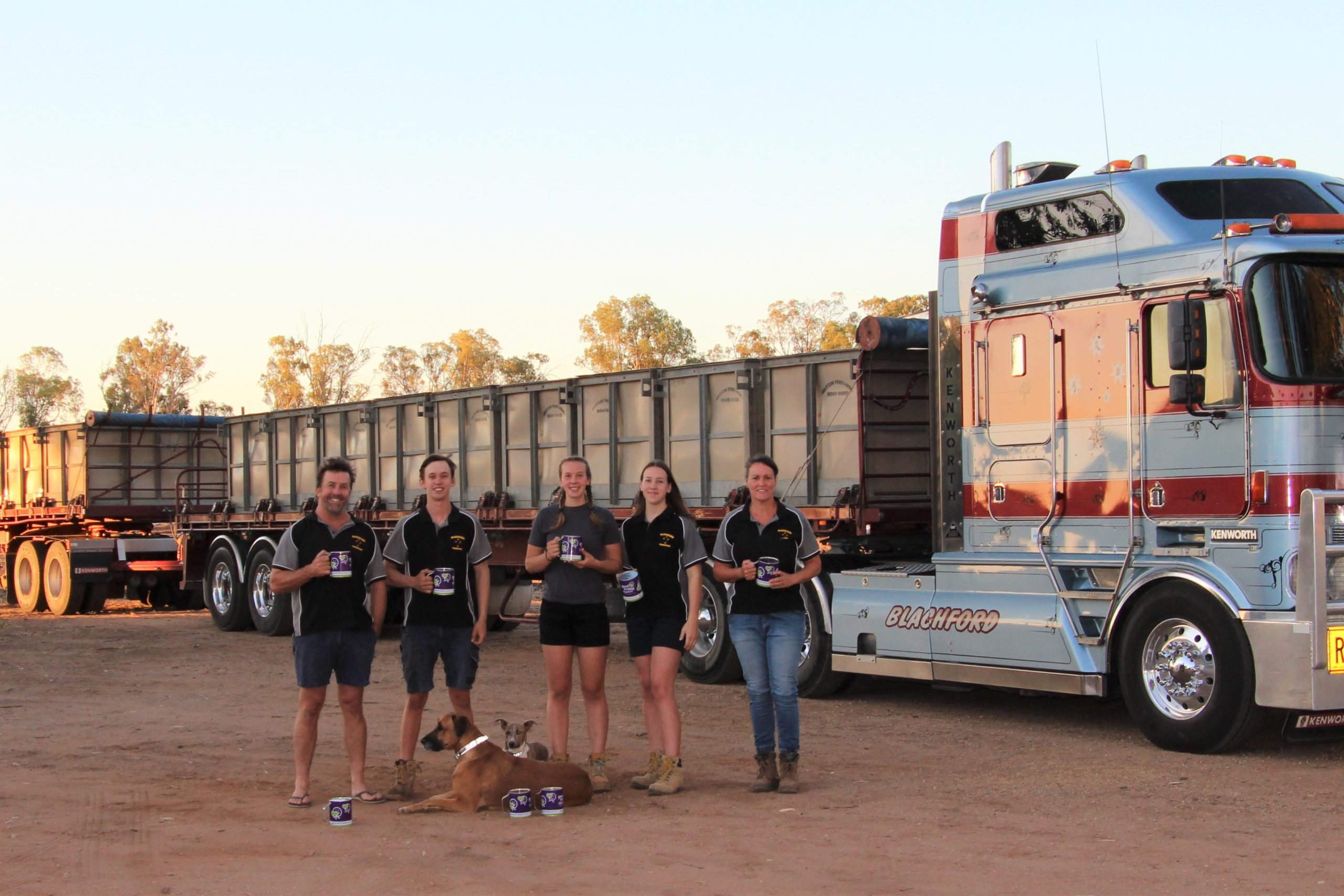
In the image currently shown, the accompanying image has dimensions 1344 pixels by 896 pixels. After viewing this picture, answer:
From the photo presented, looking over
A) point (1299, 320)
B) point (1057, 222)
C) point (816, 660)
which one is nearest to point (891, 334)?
point (1057, 222)

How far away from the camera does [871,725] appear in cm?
1057

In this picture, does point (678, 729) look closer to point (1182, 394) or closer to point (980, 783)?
point (980, 783)

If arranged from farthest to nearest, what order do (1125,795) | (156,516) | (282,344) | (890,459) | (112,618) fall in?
(282,344), (156,516), (112,618), (890,459), (1125,795)

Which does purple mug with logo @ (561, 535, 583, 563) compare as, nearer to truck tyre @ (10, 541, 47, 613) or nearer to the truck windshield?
the truck windshield

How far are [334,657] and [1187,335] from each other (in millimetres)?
5168

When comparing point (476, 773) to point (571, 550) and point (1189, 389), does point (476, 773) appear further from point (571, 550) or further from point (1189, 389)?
point (1189, 389)

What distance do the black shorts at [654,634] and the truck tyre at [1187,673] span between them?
3070mm

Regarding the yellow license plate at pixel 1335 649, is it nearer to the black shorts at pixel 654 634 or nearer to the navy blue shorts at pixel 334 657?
the black shorts at pixel 654 634

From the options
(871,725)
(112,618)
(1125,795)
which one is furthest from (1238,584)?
(112,618)

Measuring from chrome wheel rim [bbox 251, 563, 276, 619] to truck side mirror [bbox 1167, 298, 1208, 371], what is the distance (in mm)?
13113

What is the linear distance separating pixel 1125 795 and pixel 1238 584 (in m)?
1.66

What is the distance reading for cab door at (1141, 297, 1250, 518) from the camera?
8734mm

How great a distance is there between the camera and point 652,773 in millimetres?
7934

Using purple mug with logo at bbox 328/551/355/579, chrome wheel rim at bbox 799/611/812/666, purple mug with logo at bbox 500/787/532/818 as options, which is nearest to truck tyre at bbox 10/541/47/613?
chrome wheel rim at bbox 799/611/812/666
